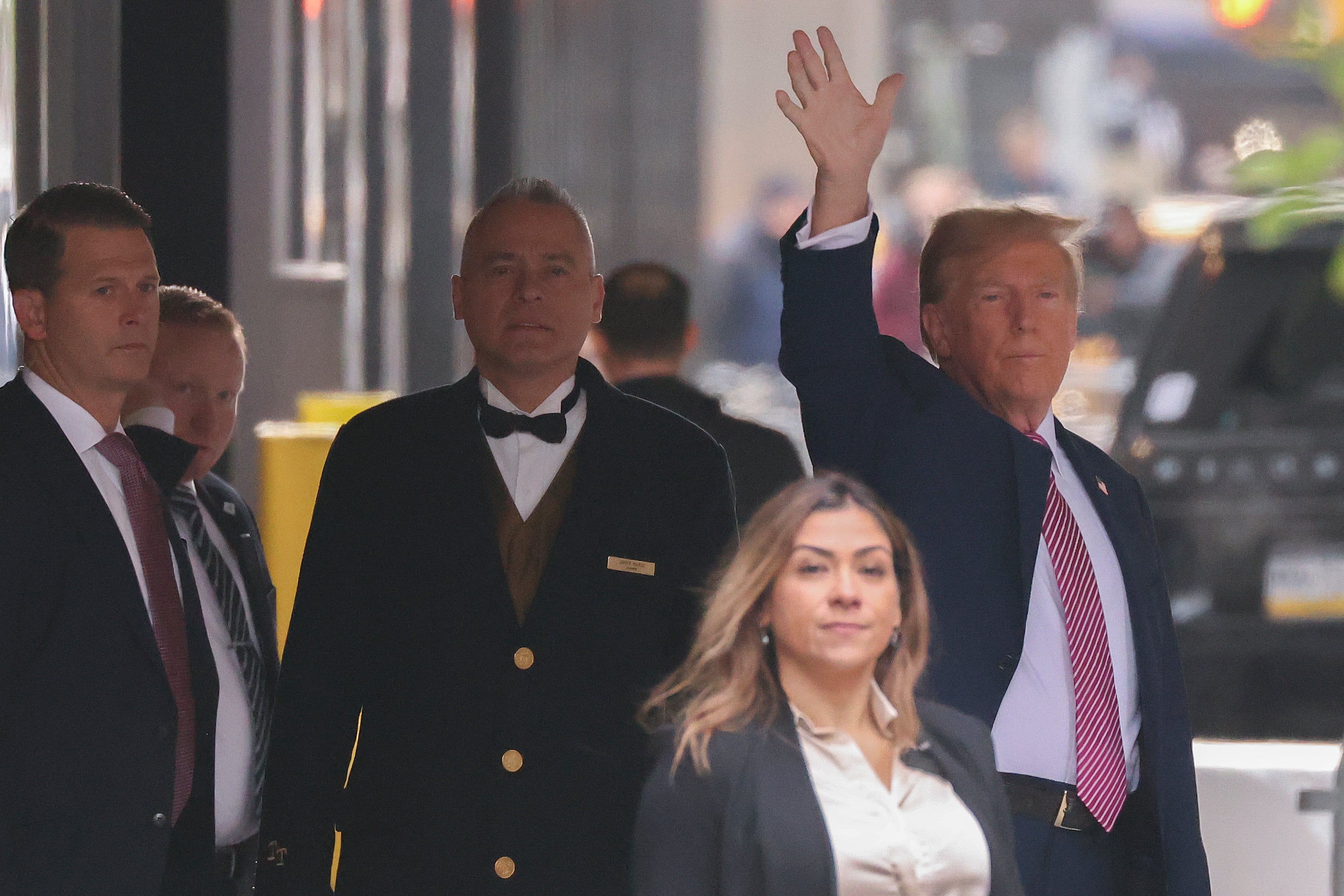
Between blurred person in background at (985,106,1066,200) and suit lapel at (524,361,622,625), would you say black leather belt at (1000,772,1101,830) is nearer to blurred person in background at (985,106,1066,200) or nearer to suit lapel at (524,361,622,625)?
suit lapel at (524,361,622,625)

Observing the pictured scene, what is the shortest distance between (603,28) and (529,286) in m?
9.02

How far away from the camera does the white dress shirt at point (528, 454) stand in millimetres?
2701

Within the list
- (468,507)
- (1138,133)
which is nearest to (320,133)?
(468,507)

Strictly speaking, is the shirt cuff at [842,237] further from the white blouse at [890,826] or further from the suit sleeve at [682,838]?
the suit sleeve at [682,838]

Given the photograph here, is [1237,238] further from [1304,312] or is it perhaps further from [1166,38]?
[1166,38]

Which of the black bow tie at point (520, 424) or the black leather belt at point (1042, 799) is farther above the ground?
the black bow tie at point (520, 424)

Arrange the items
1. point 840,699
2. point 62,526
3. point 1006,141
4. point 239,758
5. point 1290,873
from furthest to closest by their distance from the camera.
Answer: point 1006,141 < point 1290,873 < point 239,758 < point 62,526 < point 840,699

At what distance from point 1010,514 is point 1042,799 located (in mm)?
388

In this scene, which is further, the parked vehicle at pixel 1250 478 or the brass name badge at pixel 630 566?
the parked vehicle at pixel 1250 478

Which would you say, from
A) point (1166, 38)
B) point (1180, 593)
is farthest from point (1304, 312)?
point (1166, 38)

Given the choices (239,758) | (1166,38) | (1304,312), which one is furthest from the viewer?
(1166,38)

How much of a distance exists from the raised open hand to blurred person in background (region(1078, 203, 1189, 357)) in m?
7.62

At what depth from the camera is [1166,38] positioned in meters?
16.8

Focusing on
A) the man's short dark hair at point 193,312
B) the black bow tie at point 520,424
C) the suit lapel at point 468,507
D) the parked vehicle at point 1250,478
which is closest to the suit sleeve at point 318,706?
the suit lapel at point 468,507
